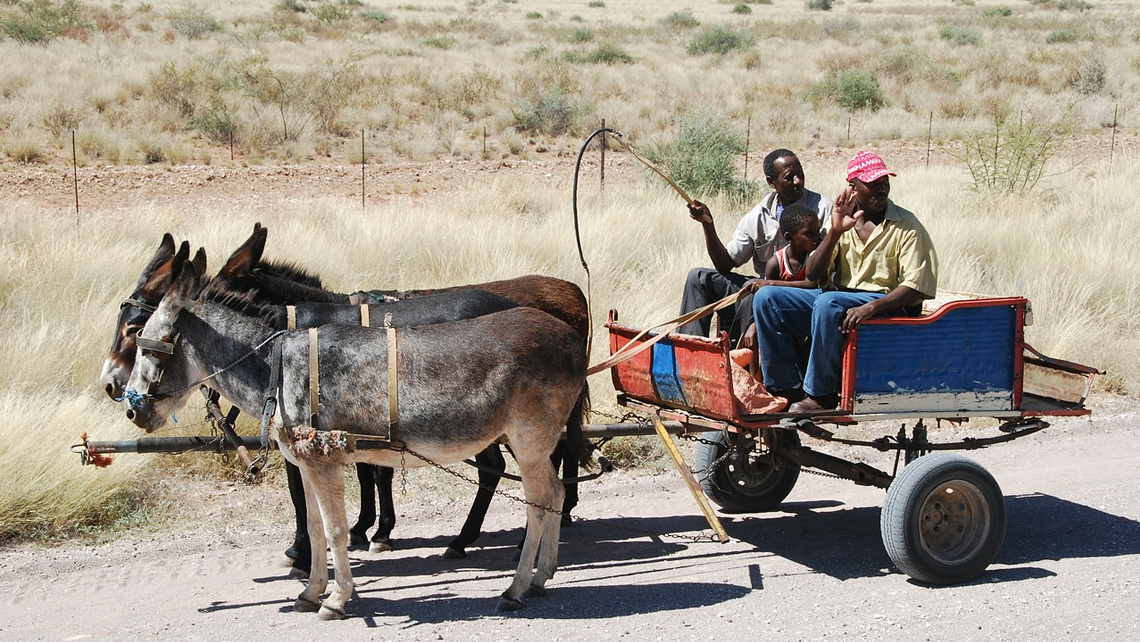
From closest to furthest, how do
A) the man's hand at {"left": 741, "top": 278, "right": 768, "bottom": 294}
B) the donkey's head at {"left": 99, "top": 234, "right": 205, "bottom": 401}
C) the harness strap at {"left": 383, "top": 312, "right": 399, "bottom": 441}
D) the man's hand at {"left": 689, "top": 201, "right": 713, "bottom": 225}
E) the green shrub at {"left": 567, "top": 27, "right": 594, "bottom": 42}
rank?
the harness strap at {"left": 383, "top": 312, "right": 399, "bottom": 441}
the donkey's head at {"left": 99, "top": 234, "right": 205, "bottom": 401}
the man's hand at {"left": 741, "top": 278, "right": 768, "bottom": 294}
the man's hand at {"left": 689, "top": 201, "right": 713, "bottom": 225}
the green shrub at {"left": 567, "top": 27, "right": 594, "bottom": 42}

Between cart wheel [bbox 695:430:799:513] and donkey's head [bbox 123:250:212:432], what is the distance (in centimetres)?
313

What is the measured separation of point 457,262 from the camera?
446 inches

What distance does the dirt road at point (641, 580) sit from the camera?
5.09 m

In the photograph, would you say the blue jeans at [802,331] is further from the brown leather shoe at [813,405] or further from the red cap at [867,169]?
the red cap at [867,169]

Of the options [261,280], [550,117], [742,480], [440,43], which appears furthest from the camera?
[440,43]

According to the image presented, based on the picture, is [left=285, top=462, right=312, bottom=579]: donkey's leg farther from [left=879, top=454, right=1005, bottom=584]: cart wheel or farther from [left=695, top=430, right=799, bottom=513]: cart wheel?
[left=879, top=454, right=1005, bottom=584]: cart wheel

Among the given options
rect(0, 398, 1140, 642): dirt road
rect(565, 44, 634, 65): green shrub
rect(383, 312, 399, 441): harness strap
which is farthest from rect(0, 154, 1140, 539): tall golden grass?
rect(565, 44, 634, 65): green shrub

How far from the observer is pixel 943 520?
5.82 meters

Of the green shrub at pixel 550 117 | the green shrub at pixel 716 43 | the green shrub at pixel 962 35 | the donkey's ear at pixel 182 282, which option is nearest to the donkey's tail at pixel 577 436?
the donkey's ear at pixel 182 282

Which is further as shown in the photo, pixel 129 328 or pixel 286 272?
pixel 286 272

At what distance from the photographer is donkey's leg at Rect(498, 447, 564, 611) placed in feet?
17.6

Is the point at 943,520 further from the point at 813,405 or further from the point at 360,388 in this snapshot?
the point at 360,388

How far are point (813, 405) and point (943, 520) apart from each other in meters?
0.94

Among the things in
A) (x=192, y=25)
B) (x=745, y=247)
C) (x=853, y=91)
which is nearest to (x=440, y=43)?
(x=192, y=25)
